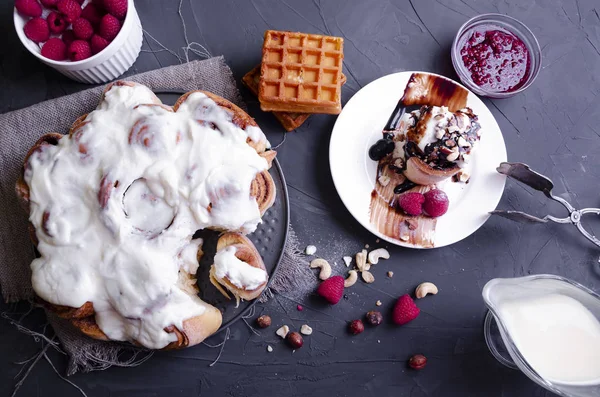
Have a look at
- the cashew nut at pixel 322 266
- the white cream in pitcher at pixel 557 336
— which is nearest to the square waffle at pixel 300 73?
the cashew nut at pixel 322 266

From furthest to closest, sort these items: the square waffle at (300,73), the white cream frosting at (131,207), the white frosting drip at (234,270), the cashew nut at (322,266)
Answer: the cashew nut at (322,266), the square waffle at (300,73), the white frosting drip at (234,270), the white cream frosting at (131,207)

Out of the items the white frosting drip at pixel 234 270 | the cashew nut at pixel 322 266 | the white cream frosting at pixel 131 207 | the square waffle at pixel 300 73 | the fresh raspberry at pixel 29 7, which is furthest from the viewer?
the cashew nut at pixel 322 266

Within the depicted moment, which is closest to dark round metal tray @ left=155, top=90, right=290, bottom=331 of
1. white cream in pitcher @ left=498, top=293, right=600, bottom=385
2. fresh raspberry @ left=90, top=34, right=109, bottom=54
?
fresh raspberry @ left=90, top=34, right=109, bottom=54

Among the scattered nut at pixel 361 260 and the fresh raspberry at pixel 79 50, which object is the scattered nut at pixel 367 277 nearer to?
the scattered nut at pixel 361 260

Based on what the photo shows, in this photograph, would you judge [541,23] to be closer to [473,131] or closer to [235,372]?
[473,131]

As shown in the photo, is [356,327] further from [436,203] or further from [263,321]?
[436,203]

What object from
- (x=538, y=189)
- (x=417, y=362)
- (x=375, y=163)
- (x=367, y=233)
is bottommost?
(x=417, y=362)

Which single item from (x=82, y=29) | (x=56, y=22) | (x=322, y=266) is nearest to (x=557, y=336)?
(x=322, y=266)
